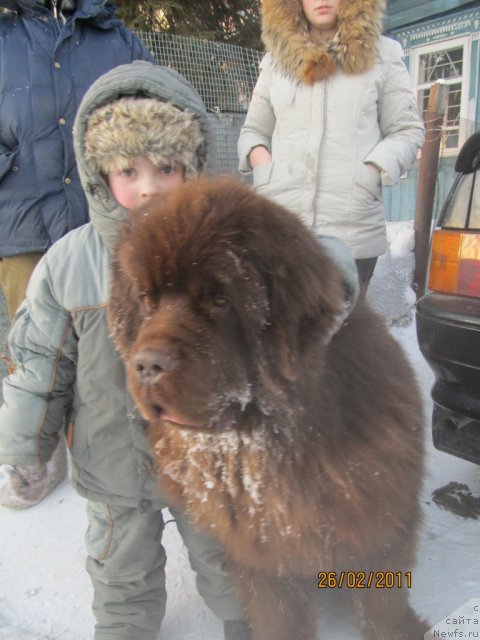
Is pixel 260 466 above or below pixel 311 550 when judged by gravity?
above

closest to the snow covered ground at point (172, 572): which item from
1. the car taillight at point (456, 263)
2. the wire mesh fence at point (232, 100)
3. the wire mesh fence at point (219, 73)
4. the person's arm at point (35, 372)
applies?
the car taillight at point (456, 263)

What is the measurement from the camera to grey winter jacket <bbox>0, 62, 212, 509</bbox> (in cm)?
A: 172

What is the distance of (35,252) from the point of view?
251cm

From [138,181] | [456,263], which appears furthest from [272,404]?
[456,263]

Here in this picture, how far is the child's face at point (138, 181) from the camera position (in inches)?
69.2

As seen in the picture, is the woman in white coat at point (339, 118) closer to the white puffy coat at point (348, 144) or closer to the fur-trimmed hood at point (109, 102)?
the white puffy coat at point (348, 144)

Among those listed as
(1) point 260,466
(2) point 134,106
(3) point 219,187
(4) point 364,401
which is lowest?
(1) point 260,466

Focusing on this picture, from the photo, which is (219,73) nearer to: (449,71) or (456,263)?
(456,263)

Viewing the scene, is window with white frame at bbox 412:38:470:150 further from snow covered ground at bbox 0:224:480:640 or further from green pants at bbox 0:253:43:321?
green pants at bbox 0:253:43:321

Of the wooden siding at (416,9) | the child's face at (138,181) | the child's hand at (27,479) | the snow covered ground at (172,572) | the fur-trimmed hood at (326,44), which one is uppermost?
the wooden siding at (416,9)

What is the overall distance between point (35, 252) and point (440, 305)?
182 centimetres

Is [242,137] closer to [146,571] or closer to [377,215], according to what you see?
[377,215]

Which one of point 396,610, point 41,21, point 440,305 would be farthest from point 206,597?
point 41,21

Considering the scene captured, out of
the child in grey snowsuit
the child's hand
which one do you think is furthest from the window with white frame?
the child's hand
